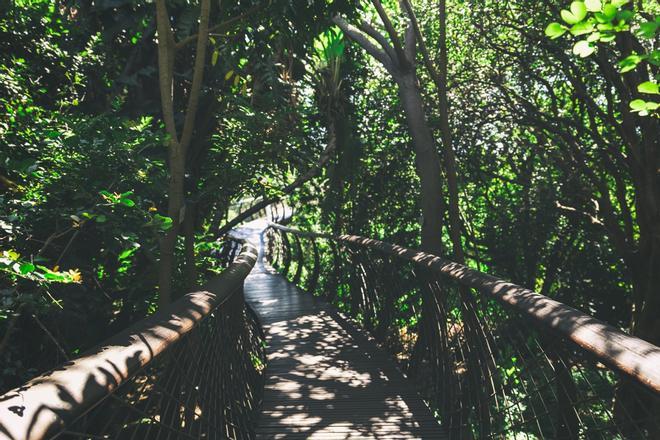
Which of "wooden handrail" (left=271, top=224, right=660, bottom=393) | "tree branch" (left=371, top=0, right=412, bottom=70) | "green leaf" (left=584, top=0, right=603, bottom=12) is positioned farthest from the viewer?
"tree branch" (left=371, top=0, right=412, bottom=70)

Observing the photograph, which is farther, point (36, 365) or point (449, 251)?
point (449, 251)

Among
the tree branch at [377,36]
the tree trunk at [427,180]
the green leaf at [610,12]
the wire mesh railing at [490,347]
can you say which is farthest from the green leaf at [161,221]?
the tree branch at [377,36]

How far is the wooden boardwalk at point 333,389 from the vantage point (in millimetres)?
3686

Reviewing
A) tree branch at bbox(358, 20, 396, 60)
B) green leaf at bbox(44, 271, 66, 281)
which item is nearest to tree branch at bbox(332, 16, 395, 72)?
tree branch at bbox(358, 20, 396, 60)

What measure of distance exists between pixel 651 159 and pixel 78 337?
5.62 metres

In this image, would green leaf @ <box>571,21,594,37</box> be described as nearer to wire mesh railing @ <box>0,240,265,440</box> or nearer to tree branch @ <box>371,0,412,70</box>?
wire mesh railing @ <box>0,240,265,440</box>

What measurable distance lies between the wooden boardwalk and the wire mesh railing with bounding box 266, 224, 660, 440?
201mm

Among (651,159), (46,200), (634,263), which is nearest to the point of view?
(46,200)

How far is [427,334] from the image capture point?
14.6 feet

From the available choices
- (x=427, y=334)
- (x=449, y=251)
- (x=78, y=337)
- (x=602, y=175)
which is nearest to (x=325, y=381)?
(x=427, y=334)

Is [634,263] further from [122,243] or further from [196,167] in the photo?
[122,243]

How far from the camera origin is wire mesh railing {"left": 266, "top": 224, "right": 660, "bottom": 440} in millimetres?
1699

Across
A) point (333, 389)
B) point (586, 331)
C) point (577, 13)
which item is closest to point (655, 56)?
point (577, 13)

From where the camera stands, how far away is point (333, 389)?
447cm
